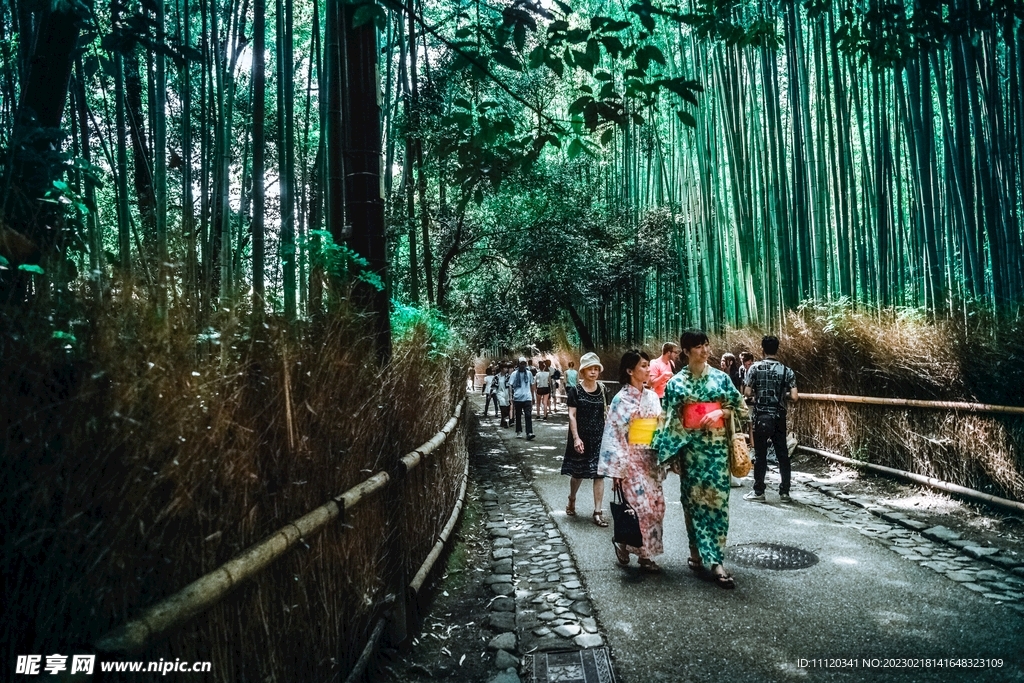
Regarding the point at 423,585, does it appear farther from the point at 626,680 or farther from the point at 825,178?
the point at 825,178

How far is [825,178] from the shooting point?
686cm

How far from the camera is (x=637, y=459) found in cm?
384

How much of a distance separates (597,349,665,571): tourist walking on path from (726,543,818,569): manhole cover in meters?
0.46

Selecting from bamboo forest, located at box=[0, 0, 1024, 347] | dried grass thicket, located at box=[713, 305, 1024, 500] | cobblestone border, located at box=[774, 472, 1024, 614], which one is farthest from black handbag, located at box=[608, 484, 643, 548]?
dried grass thicket, located at box=[713, 305, 1024, 500]

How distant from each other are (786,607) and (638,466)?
1064 millimetres

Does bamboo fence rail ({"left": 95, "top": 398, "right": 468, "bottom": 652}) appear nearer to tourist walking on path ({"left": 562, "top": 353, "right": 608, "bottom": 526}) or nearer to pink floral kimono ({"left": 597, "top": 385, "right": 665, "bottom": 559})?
pink floral kimono ({"left": 597, "top": 385, "right": 665, "bottom": 559})

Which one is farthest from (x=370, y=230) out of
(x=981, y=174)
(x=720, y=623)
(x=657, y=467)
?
(x=981, y=174)

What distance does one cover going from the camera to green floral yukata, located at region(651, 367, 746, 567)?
3467 mm

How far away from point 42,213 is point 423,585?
2.26 metres

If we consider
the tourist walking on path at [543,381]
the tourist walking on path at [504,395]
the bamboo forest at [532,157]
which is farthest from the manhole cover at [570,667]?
the tourist walking on path at [543,381]

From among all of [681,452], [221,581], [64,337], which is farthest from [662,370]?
[64,337]

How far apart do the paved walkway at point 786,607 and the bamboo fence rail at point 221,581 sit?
45.6 inches

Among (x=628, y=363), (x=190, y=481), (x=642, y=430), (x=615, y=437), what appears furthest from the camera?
(x=628, y=363)

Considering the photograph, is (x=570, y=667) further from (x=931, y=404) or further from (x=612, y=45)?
(x=931, y=404)
